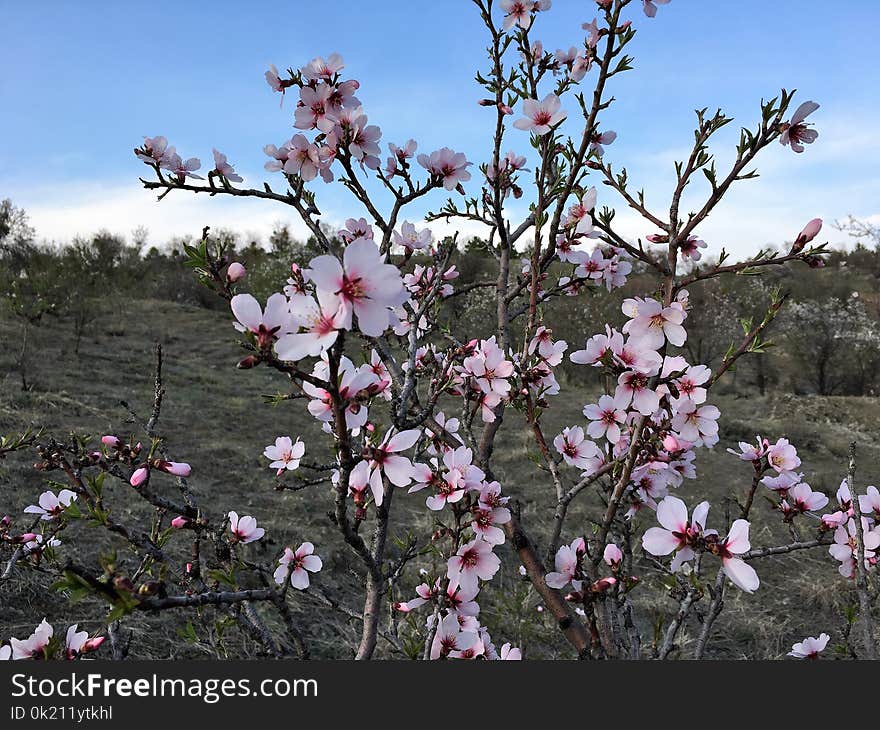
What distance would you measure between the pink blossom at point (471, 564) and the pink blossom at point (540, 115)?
4.12 feet

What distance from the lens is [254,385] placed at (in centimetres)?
962

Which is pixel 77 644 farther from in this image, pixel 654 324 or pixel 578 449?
pixel 654 324

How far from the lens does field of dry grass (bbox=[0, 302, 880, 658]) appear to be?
3580 millimetres

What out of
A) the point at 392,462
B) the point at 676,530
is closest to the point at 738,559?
the point at 676,530

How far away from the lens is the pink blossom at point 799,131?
150 cm

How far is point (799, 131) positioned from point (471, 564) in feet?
4.57

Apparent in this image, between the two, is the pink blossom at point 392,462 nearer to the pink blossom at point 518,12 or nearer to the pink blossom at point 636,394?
the pink blossom at point 636,394

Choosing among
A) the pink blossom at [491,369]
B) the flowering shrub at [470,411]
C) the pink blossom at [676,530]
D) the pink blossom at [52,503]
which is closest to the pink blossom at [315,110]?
the flowering shrub at [470,411]

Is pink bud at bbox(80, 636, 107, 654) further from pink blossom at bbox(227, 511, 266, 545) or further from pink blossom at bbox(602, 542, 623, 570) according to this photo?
pink blossom at bbox(602, 542, 623, 570)

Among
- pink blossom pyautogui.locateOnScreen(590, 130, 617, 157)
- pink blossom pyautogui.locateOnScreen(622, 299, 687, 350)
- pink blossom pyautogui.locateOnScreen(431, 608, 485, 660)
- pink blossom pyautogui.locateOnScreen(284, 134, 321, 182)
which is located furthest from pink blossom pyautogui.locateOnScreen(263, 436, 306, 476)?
pink blossom pyautogui.locateOnScreen(590, 130, 617, 157)

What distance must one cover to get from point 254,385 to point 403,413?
28.8ft

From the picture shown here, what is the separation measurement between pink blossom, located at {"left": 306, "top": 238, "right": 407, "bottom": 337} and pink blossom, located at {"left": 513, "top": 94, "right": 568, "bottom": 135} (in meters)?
1.12

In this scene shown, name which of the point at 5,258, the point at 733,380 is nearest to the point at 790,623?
the point at 733,380

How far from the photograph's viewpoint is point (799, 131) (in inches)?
60.8
